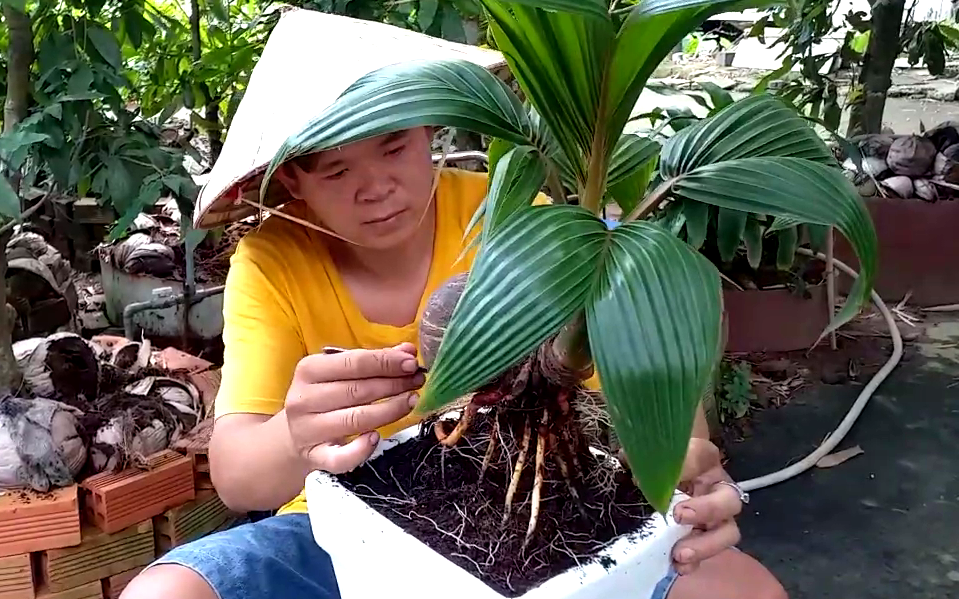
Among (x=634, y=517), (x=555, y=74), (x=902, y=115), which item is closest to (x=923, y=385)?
(x=634, y=517)

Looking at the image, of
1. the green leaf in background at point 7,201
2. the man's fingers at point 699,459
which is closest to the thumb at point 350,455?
the man's fingers at point 699,459

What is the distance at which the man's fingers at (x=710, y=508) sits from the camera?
1.74ft

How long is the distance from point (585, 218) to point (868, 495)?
1.45 m

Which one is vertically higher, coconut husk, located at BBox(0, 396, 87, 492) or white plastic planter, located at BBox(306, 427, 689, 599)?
white plastic planter, located at BBox(306, 427, 689, 599)

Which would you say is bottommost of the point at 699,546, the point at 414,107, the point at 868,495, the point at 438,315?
the point at 868,495

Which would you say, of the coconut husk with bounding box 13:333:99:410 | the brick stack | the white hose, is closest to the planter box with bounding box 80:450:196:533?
the brick stack

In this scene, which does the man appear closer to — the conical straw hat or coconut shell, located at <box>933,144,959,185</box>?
the conical straw hat

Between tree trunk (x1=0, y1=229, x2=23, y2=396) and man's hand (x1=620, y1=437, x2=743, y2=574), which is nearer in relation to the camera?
man's hand (x1=620, y1=437, x2=743, y2=574)

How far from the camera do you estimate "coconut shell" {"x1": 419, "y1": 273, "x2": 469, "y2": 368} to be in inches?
21.9

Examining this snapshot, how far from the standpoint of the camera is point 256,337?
32.9 inches

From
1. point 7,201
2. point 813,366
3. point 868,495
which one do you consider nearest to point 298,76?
point 7,201

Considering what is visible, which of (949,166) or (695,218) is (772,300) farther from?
(695,218)

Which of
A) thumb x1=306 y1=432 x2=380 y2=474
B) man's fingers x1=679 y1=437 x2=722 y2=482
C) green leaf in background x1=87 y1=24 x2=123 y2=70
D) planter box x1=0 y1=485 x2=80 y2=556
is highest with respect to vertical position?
green leaf in background x1=87 y1=24 x2=123 y2=70

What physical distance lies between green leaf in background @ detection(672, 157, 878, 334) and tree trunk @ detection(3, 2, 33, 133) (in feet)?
3.20
